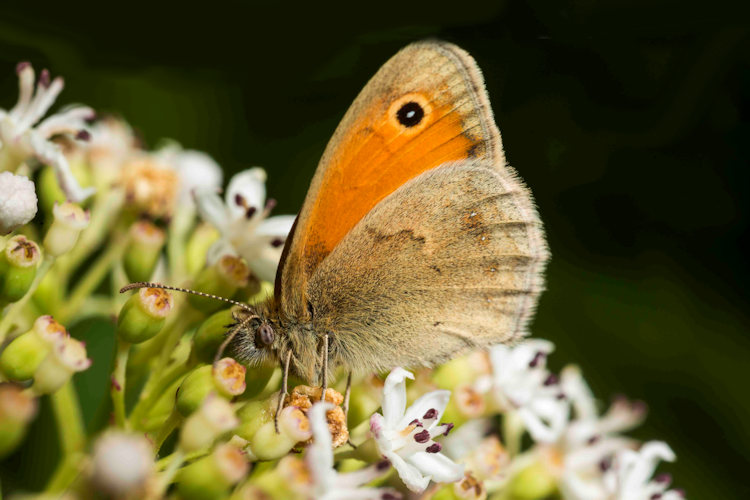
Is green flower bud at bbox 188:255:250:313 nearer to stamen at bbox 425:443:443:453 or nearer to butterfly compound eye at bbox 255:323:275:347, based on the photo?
butterfly compound eye at bbox 255:323:275:347

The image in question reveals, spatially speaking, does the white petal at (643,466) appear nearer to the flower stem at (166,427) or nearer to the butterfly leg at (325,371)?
the butterfly leg at (325,371)

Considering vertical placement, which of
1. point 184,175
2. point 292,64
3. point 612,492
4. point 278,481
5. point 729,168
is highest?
point 292,64

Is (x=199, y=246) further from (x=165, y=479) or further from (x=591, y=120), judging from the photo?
(x=591, y=120)

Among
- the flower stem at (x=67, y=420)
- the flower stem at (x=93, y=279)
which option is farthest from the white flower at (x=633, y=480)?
the flower stem at (x=93, y=279)

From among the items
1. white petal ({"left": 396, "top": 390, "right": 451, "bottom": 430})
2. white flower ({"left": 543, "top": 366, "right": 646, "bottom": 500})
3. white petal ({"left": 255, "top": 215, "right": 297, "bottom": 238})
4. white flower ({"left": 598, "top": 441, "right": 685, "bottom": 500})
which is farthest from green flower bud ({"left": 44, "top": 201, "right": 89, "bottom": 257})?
white flower ({"left": 598, "top": 441, "right": 685, "bottom": 500})

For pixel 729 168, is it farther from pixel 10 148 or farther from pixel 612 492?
pixel 10 148

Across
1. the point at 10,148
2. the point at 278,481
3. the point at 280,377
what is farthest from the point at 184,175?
the point at 278,481

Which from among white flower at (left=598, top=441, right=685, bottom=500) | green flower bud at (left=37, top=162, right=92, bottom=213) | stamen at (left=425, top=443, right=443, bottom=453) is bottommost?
white flower at (left=598, top=441, right=685, bottom=500)
